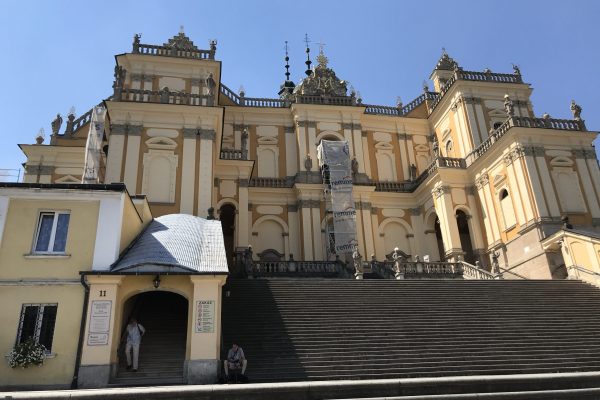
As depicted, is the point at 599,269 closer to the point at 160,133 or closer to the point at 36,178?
the point at 160,133

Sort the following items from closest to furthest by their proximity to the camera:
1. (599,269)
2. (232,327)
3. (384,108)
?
(232,327) → (599,269) → (384,108)

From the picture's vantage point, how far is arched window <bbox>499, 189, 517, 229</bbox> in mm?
26375

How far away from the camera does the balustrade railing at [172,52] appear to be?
100ft

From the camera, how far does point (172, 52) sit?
101 ft

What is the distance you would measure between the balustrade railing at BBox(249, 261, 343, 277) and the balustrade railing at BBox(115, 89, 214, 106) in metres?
9.87

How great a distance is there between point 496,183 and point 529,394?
2054 centimetres

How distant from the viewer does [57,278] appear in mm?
12648

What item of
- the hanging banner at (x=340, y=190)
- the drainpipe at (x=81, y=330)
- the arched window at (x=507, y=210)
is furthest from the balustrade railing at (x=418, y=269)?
the drainpipe at (x=81, y=330)

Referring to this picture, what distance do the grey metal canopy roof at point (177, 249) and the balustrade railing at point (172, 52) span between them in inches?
659

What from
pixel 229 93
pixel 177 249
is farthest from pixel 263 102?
pixel 177 249

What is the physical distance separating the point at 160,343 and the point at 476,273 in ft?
54.3

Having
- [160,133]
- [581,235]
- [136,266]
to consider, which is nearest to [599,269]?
[581,235]

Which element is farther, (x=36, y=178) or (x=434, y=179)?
(x=434, y=179)

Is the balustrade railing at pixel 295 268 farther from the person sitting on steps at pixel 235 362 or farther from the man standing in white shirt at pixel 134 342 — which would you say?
the person sitting on steps at pixel 235 362
